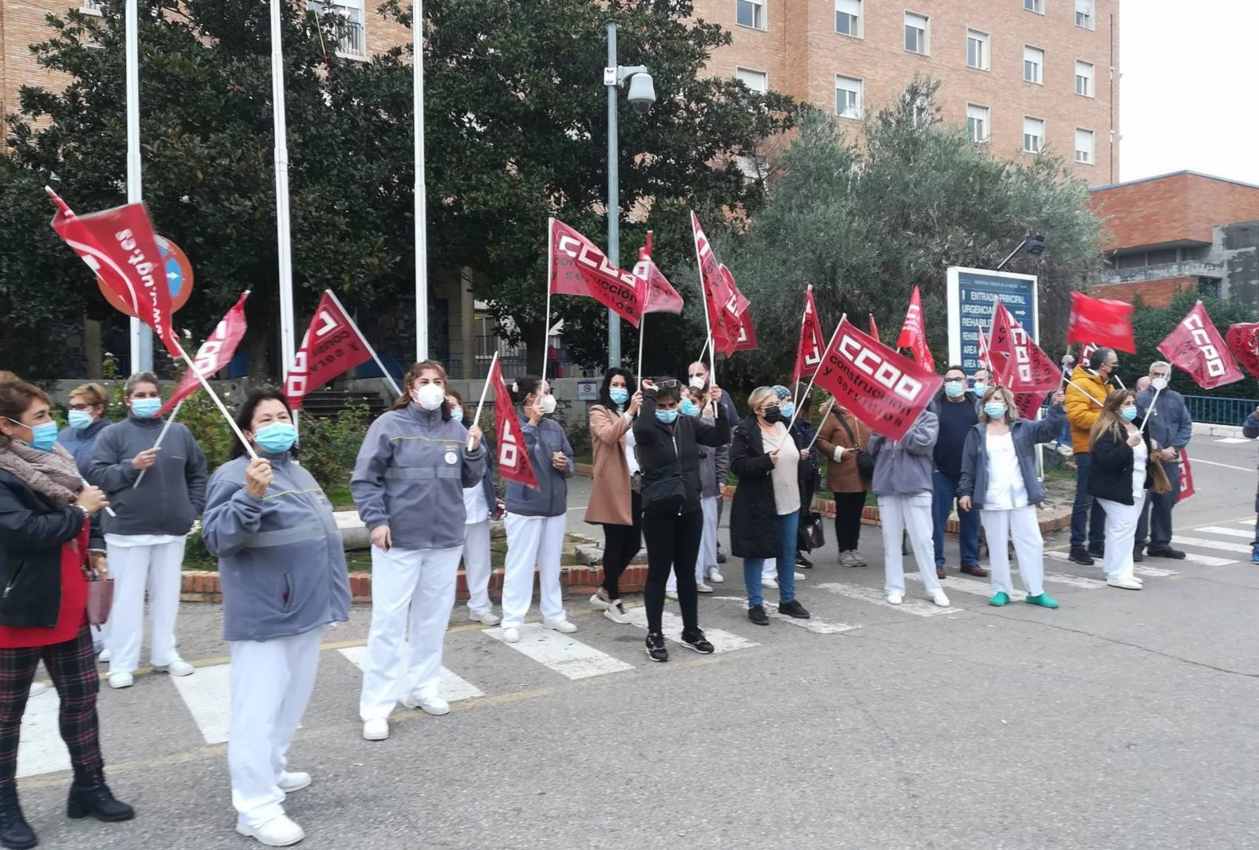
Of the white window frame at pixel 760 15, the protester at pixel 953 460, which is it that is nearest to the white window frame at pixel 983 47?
the white window frame at pixel 760 15

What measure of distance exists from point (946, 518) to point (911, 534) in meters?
1.36

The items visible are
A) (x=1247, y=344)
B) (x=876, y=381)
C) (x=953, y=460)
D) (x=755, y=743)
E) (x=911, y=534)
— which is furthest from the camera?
(x=1247, y=344)

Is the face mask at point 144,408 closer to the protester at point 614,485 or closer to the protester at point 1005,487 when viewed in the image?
the protester at point 614,485

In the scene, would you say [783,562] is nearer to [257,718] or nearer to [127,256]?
[257,718]

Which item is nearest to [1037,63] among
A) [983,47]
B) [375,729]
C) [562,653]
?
[983,47]

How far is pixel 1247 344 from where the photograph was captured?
11.2 m

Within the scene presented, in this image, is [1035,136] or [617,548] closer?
[617,548]

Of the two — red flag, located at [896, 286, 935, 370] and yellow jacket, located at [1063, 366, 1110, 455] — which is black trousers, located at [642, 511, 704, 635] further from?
yellow jacket, located at [1063, 366, 1110, 455]

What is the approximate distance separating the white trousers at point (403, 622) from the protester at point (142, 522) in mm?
1699

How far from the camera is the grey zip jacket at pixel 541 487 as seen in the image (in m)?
6.99

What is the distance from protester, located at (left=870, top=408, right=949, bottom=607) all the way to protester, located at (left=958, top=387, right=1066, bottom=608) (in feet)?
1.26

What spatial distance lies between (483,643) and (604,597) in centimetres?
127

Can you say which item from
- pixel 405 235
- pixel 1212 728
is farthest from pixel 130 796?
pixel 405 235

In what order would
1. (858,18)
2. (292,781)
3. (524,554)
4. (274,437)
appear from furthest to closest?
(858,18) < (524,554) < (292,781) < (274,437)
